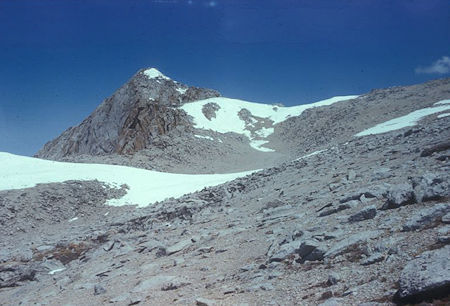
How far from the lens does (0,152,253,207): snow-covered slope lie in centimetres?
2956

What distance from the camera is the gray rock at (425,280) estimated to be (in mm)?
5065

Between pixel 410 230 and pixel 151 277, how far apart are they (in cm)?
778

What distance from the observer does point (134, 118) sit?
75.2 metres

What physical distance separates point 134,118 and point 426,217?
72820 millimetres

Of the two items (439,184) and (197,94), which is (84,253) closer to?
(439,184)

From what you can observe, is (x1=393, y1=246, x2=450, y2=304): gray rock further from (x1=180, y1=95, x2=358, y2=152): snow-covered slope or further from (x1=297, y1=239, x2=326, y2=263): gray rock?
(x1=180, y1=95, x2=358, y2=152): snow-covered slope

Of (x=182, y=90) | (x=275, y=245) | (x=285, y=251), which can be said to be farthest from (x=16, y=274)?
(x=182, y=90)

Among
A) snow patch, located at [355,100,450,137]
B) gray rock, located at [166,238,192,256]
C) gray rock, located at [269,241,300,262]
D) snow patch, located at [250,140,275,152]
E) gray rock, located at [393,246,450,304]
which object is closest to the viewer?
gray rock, located at [393,246,450,304]

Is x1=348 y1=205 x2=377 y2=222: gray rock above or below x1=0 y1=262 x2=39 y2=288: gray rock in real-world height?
above

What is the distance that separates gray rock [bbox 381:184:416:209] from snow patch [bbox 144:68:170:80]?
272 ft

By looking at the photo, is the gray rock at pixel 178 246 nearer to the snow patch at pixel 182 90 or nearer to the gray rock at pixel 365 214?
the gray rock at pixel 365 214

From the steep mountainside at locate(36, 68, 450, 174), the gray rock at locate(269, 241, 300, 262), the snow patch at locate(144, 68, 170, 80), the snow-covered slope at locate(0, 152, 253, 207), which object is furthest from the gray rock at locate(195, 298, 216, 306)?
the snow patch at locate(144, 68, 170, 80)

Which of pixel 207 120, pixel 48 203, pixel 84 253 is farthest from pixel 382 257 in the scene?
pixel 207 120

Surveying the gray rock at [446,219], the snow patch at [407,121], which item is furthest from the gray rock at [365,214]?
the snow patch at [407,121]
